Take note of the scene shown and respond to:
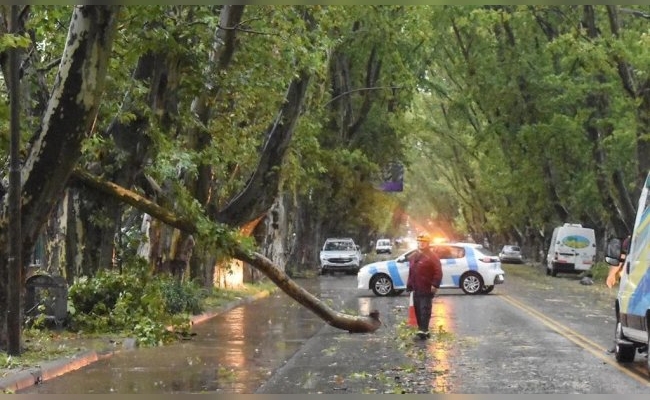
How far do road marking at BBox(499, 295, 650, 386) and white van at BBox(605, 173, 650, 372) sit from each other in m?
0.24

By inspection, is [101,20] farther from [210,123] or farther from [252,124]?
[252,124]

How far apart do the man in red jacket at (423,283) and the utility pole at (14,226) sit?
687 cm

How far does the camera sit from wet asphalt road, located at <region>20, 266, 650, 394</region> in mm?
11789

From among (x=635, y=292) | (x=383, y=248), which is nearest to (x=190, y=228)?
(x=635, y=292)

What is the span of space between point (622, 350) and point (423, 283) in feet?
14.7

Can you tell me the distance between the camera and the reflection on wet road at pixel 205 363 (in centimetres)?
1191

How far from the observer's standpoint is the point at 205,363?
→ 14.3 meters

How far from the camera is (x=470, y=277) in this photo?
30766mm

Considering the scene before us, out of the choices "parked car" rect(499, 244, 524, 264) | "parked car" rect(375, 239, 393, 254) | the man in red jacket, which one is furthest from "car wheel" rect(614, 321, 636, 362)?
"parked car" rect(375, 239, 393, 254)

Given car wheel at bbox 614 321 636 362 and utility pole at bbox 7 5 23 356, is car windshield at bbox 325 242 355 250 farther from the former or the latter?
utility pole at bbox 7 5 23 356

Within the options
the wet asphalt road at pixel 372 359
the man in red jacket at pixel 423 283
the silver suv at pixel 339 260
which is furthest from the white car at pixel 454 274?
the silver suv at pixel 339 260

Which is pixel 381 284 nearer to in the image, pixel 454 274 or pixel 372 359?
pixel 454 274

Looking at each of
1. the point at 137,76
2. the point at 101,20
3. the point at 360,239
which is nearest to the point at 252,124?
the point at 137,76

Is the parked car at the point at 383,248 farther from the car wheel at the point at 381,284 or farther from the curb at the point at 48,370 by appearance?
the curb at the point at 48,370
